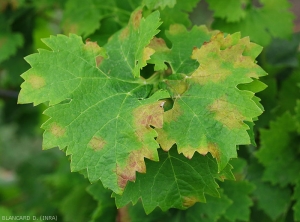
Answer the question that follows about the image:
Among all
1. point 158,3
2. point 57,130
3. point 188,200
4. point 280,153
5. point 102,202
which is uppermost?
point 158,3

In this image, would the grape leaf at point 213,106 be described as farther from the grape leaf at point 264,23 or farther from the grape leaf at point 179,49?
the grape leaf at point 264,23

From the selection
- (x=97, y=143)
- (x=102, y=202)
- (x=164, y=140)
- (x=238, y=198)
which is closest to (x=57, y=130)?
(x=97, y=143)

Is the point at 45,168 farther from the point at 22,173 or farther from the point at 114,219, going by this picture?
the point at 114,219

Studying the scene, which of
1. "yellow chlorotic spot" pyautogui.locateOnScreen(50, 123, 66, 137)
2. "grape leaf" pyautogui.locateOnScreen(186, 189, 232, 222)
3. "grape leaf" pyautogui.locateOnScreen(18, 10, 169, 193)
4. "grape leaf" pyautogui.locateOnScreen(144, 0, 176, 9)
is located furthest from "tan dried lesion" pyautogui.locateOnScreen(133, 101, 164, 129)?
"grape leaf" pyautogui.locateOnScreen(186, 189, 232, 222)

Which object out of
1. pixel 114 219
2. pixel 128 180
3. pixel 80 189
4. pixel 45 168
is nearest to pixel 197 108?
pixel 128 180

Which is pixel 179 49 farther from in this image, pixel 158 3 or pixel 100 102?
pixel 100 102

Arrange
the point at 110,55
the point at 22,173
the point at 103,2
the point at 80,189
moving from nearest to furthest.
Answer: the point at 110,55 → the point at 103,2 → the point at 80,189 → the point at 22,173

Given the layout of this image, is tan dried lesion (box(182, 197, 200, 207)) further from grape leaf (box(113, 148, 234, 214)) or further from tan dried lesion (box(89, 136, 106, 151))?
tan dried lesion (box(89, 136, 106, 151))
